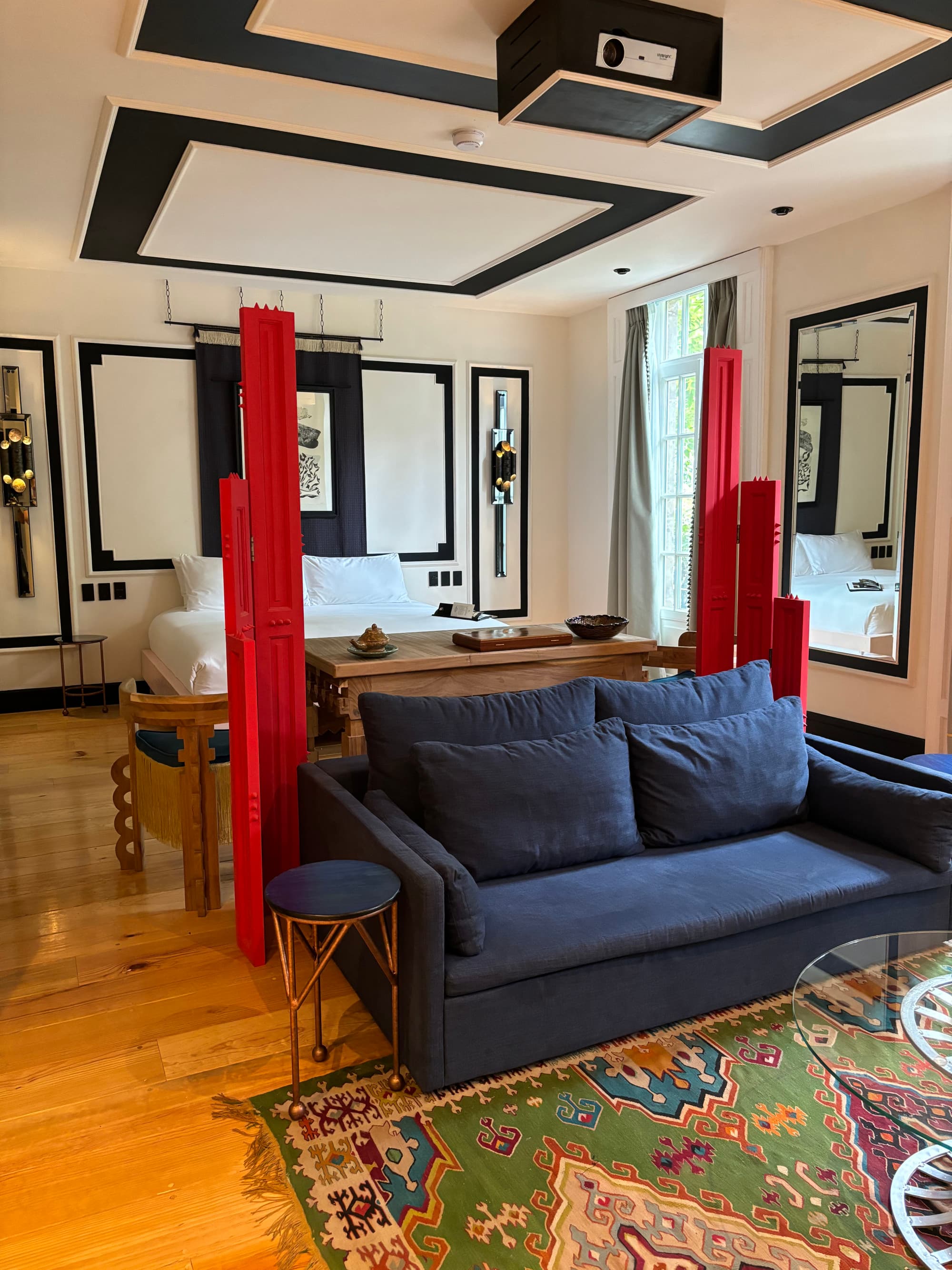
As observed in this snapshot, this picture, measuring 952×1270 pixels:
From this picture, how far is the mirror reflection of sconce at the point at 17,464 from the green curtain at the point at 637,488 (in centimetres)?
404

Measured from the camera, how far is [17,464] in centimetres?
587

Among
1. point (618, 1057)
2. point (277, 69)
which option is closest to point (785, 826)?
point (618, 1057)

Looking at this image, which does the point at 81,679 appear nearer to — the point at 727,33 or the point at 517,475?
the point at 517,475

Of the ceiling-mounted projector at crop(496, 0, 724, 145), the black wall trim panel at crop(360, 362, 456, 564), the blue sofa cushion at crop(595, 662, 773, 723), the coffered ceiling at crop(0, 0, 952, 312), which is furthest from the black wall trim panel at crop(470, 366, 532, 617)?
the blue sofa cushion at crop(595, 662, 773, 723)

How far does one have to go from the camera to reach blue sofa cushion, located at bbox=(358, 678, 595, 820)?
259 cm

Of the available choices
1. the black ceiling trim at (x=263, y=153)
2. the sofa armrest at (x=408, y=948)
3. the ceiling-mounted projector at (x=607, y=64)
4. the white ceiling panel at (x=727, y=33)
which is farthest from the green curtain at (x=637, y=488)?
the sofa armrest at (x=408, y=948)

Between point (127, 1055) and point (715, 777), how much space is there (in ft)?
5.79

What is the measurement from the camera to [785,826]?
2.92m

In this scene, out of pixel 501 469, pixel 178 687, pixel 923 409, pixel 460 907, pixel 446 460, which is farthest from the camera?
pixel 501 469

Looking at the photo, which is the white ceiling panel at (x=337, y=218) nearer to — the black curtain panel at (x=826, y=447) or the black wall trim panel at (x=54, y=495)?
the black wall trim panel at (x=54, y=495)

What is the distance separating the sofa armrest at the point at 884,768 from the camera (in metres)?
2.78

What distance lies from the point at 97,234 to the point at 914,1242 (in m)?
A: 5.54

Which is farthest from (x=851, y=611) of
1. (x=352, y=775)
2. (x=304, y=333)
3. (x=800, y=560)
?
(x=304, y=333)

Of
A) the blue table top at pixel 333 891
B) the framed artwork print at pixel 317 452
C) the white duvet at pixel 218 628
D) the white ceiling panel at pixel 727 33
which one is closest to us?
the blue table top at pixel 333 891
